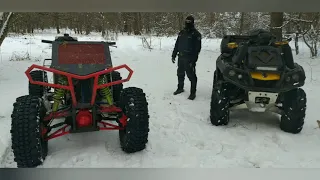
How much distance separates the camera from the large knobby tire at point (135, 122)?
168 centimetres

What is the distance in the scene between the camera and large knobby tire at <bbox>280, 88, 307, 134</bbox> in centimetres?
217

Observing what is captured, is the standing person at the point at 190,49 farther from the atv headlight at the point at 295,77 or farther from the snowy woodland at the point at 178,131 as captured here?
the atv headlight at the point at 295,77

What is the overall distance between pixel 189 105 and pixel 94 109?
147 centimetres

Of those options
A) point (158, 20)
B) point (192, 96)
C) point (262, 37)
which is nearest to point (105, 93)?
point (158, 20)

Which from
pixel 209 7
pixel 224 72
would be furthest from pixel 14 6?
pixel 224 72

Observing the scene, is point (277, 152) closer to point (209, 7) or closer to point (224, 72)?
point (224, 72)

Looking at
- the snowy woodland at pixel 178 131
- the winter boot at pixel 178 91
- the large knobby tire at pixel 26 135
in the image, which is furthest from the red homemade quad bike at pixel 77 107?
the winter boot at pixel 178 91

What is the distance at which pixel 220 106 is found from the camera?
90.7 inches

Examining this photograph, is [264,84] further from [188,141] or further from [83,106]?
[83,106]

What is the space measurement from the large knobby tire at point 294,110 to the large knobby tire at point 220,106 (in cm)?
40

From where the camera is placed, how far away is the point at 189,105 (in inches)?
118

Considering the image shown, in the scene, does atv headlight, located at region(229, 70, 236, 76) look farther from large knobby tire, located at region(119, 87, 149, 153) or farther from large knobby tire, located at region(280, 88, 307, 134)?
large knobby tire, located at region(119, 87, 149, 153)

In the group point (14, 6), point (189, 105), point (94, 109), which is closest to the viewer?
point (14, 6)

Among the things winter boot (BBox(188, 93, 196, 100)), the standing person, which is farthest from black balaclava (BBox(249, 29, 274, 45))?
winter boot (BBox(188, 93, 196, 100))
